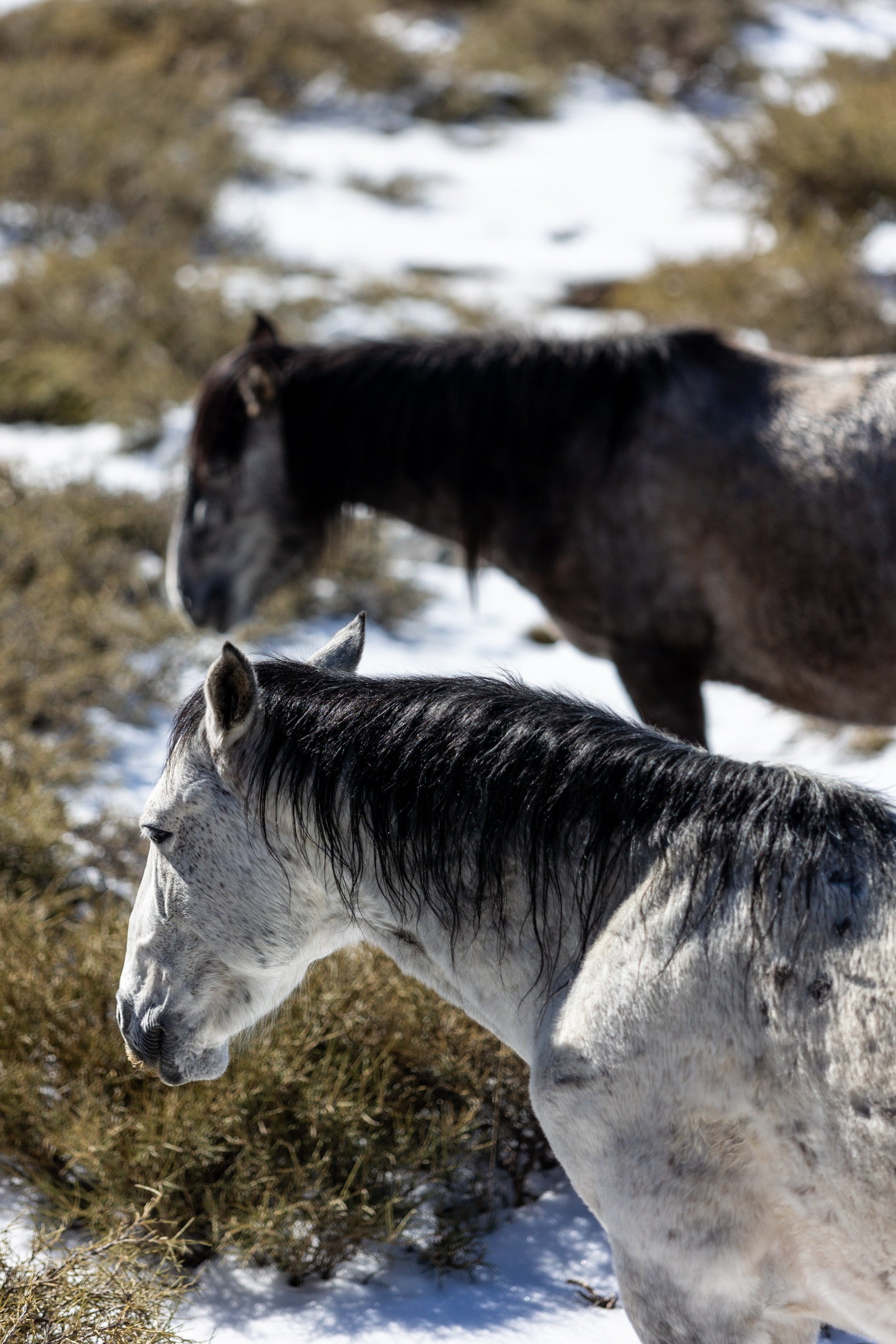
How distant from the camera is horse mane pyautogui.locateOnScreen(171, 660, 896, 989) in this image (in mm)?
1853

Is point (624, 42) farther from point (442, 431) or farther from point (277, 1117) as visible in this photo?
point (277, 1117)

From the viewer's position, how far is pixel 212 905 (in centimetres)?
209

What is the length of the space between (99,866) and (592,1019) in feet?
7.86

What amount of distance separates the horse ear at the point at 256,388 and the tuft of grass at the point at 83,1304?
296 cm

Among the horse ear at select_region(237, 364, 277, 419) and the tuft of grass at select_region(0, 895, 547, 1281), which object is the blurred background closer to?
the tuft of grass at select_region(0, 895, 547, 1281)

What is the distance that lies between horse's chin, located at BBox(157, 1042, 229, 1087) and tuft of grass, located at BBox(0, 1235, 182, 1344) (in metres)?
0.29

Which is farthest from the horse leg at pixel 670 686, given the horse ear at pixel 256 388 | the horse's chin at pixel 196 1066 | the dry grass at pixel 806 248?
the dry grass at pixel 806 248

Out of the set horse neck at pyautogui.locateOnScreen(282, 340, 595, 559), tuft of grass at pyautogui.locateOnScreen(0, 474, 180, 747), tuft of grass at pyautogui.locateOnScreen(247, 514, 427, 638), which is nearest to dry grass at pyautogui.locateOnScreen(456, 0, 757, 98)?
tuft of grass at pyautogui.locateOnScreen(247, 514, 427, 638)

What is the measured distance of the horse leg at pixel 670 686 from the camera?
3.90m

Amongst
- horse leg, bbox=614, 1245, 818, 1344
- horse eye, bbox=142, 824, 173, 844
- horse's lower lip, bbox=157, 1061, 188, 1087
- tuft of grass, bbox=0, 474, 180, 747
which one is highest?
horse eye, bbox=142, 824, 173, 844

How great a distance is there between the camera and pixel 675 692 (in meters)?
3.91

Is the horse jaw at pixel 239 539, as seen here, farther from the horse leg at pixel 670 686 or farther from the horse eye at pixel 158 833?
the horse eye at pixel 158 833

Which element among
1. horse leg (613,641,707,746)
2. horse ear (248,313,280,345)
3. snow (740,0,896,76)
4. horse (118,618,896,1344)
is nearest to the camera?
horse (118,618,896,1344)

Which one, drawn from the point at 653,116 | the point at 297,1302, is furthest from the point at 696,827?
the point at 653,116
